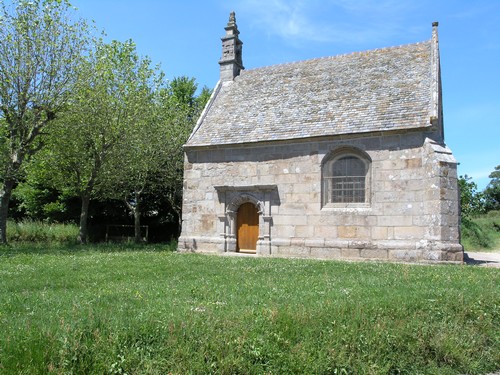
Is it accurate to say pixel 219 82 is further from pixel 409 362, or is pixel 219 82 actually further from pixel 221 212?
pixel 409 362

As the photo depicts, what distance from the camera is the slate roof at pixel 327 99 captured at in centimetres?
1620

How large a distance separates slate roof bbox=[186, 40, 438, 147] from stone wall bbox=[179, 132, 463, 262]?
0.59m

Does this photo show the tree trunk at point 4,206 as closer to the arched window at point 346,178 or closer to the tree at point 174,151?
the tree at point 174,151

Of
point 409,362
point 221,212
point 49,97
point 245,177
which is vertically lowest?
point 409,362

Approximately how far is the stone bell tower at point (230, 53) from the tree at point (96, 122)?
3911mm

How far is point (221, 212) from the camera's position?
60.6ft

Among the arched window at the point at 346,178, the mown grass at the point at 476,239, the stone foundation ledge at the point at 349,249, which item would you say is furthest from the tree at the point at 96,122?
the mown grass at the point at 476,239

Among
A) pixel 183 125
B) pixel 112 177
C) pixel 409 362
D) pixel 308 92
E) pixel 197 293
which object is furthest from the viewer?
pixel 183 125

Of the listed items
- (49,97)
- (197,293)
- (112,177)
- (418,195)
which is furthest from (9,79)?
(418,195)

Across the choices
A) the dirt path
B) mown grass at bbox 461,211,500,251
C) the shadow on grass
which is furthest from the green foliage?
the shadow on grass

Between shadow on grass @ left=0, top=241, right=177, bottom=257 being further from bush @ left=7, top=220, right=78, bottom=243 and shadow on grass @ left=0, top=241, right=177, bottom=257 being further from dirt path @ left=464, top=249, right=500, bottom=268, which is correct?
dirt path @ left=464, top=249, right=500, bottom=268

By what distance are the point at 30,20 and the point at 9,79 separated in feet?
8.39

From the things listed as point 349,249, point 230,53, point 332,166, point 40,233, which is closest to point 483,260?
point 349,249

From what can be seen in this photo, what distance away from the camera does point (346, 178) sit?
54.3 feet
